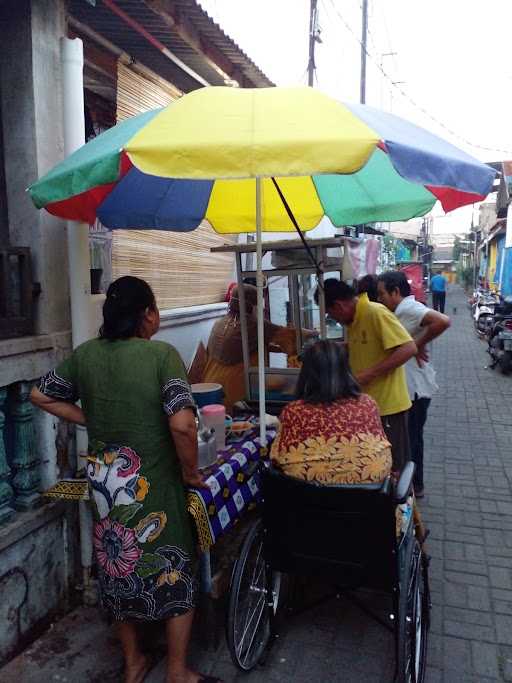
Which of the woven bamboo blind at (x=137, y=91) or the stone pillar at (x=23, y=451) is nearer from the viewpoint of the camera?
the stone pillar at (x=23, y=451)

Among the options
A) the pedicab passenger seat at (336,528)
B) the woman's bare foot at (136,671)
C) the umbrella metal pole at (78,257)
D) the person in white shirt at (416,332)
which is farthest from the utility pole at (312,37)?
the woman's bare foot at (136,671)

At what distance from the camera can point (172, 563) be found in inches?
92.3

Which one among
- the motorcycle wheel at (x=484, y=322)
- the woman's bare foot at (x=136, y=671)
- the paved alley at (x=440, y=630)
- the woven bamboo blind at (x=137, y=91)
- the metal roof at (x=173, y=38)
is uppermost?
the metal roof at (x=173, y=38)

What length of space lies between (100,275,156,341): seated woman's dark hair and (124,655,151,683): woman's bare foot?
150 cm

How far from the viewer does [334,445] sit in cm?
238

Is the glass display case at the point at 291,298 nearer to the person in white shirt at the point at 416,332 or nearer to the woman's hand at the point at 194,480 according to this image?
the person in white shirt at the point at 416,332

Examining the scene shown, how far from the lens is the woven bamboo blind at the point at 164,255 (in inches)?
167

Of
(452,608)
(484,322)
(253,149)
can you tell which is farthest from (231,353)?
(484,322)

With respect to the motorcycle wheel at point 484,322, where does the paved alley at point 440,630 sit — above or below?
below

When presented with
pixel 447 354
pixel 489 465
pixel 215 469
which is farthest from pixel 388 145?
pixel 447 354

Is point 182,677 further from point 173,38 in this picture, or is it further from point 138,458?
point 173,38

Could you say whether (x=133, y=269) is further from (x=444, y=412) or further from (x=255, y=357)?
(x=444, y=412)

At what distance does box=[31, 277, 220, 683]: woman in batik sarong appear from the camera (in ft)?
7.32

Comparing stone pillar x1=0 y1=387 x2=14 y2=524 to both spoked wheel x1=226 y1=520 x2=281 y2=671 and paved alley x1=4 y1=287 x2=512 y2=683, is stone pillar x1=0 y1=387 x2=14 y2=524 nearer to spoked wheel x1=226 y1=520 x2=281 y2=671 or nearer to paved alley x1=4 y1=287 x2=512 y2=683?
paved alley x1=4 y1=287 x2=512 y2=683
